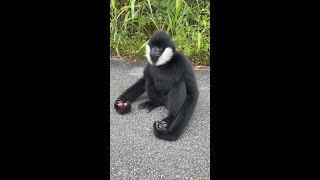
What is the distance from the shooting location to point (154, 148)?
2.98 metres

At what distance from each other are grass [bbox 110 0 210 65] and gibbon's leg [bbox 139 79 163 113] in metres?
1.36

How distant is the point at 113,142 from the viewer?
309 centimetres

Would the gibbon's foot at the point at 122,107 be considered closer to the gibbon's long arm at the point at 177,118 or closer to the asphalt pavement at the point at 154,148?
the asphalt pavement at the point at 154,148

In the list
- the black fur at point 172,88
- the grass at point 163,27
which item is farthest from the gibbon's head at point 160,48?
the grass at point 163,27

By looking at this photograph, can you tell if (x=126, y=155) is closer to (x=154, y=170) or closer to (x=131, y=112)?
(x=154, y=170)

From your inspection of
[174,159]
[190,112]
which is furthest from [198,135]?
[174,159]

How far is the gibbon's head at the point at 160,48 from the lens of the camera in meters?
3.27

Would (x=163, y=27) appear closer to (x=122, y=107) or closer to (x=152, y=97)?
(x=152, y=97)

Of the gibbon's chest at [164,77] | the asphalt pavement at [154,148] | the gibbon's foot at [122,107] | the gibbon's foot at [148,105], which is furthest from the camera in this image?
the gibbon's foot at [148,105]

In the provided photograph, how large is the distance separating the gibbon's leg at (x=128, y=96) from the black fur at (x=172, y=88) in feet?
0.67

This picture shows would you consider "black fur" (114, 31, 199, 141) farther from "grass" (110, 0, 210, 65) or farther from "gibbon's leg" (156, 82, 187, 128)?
"grass" (110, 0, 210, 65)

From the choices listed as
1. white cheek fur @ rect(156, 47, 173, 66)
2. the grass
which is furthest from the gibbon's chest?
the grass

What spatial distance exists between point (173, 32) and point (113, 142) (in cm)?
283

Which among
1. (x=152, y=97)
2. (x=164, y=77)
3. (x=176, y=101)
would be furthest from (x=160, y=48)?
(x=152, y=97)
